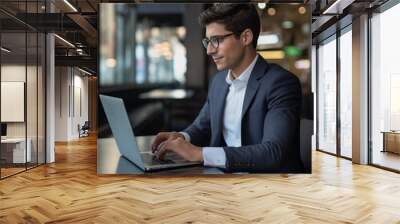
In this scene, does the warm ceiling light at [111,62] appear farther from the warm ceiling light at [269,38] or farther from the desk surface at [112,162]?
the warm ceiling light at [269,38]

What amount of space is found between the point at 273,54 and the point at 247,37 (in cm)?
41

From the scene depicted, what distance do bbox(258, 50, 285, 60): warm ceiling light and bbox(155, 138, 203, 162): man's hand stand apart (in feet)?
4.36

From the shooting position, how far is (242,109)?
4438mm

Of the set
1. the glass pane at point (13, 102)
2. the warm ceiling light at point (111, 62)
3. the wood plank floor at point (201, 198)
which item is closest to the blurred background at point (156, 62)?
the warm ceiling light at point (111, 62)

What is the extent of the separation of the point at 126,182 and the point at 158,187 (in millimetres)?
632

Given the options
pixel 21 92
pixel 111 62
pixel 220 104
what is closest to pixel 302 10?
pixel 220 104

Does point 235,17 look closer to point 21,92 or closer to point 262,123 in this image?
point 262,123

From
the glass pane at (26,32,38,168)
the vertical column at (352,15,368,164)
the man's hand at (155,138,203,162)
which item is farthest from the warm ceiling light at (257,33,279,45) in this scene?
the glass pane at (26,32,38,168)

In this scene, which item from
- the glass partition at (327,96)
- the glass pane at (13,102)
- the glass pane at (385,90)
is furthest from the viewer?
the glass partition at (327,96)

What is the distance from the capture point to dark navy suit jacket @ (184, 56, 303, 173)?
4398 mm

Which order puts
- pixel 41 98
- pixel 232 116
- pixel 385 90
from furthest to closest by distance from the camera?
pixel 41 98 < pixel 385 90 < pixel 232 116

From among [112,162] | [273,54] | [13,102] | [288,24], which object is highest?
[288,24]

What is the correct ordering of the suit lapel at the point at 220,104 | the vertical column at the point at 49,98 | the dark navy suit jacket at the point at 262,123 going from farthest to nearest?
the vertical column at the point at 49,98 → the suit lapel at the point at 220,104 → the dark navy suit jacket at the point at 262,123

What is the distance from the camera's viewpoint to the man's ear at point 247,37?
4.57m
